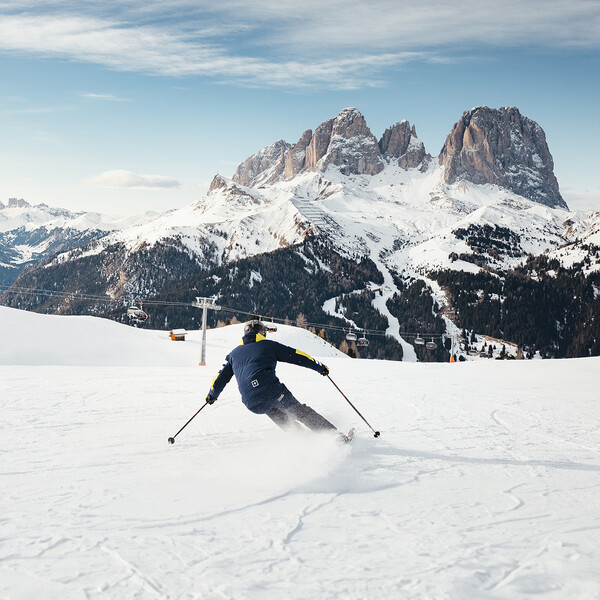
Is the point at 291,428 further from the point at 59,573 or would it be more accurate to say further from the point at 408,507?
the point at 59,573

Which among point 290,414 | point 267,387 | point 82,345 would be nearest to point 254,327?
point 267,387

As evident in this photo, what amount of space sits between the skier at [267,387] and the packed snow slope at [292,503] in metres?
0.32

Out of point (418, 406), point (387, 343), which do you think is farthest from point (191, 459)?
point (387, 343)

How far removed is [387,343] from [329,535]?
166 meters

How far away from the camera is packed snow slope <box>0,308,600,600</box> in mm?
4133

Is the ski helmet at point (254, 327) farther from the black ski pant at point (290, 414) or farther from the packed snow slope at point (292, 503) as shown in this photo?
the packed snow slope at point (292, 503)

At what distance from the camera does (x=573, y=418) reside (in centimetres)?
1189

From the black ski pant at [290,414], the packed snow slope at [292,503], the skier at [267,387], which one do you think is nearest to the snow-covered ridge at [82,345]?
the packed snow slope at [292,503]

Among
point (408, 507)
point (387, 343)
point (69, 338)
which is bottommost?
point (387, 343)

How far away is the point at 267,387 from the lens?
26.3 ft

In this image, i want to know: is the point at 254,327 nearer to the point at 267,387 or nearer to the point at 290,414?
the point at 267,387

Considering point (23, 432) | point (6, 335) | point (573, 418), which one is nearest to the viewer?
point (23, 432)

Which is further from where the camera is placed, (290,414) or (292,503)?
(290,414)

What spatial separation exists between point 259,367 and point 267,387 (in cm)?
35
